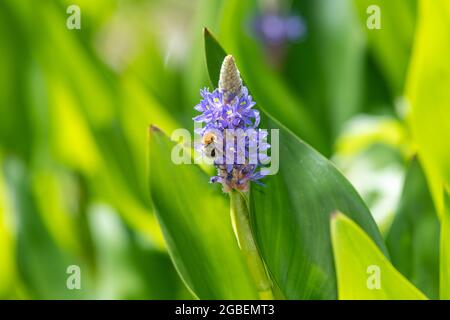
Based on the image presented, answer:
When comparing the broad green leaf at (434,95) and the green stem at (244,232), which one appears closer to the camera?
the green stem at (244,232)

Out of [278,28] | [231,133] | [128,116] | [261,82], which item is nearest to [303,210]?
[231,133]

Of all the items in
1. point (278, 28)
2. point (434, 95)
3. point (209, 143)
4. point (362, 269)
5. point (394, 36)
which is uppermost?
point (278, 28)

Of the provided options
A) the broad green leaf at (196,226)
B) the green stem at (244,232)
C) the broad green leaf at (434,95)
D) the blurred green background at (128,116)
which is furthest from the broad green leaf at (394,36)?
the green stem at (244,232)

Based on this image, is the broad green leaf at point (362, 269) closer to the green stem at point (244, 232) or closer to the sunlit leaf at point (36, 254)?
the green stem at point (244, 232)

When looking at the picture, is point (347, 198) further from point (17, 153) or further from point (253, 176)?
point (17, 153)

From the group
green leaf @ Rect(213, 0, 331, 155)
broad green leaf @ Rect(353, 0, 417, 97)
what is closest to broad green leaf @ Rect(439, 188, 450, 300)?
green leaf @ Rect(213, 0, 331, 155)

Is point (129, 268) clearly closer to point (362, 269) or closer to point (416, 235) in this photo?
point (416, 235)
